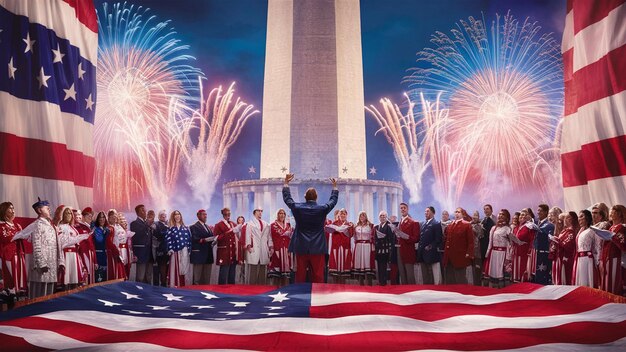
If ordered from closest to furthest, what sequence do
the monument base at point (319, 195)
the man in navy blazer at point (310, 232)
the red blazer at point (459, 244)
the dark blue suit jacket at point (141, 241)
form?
1. the man in navy blazer at point (310, 232)
2. the red blazer at point (459, 244)
3. the dark blue suit jacket at point (141, 241)
4. the monument base at point (319, 195)

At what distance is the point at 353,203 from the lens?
3831cm

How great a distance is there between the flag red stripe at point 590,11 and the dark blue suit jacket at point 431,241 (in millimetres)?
5829

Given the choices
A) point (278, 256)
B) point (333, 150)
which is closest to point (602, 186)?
point (278, 256)

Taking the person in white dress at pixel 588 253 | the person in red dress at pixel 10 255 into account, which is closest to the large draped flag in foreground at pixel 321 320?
the person in white dress at pixel 588 253

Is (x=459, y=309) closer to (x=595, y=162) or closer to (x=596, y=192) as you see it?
(x=596, y=192)

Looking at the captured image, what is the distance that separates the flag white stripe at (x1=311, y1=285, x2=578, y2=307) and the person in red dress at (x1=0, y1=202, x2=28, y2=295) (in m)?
5.61

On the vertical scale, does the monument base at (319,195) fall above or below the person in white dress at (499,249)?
above

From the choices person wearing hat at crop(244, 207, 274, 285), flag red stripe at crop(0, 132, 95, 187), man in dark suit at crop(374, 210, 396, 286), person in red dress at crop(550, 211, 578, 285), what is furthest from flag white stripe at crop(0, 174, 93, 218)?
person in red dress at crop(550, 211, 578, 285)

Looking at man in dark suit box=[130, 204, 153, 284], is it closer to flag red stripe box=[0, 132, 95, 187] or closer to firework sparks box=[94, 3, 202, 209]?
flag red stripe box=[0, 132, 95, 187]

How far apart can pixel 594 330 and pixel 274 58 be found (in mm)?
31843

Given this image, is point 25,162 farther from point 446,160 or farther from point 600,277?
point 446,160

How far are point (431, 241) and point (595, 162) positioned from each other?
211 inches

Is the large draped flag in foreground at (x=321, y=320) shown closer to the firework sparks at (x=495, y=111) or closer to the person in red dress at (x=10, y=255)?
the person in red dress at (x=10, y=255)

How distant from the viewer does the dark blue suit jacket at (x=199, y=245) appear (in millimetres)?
16906
